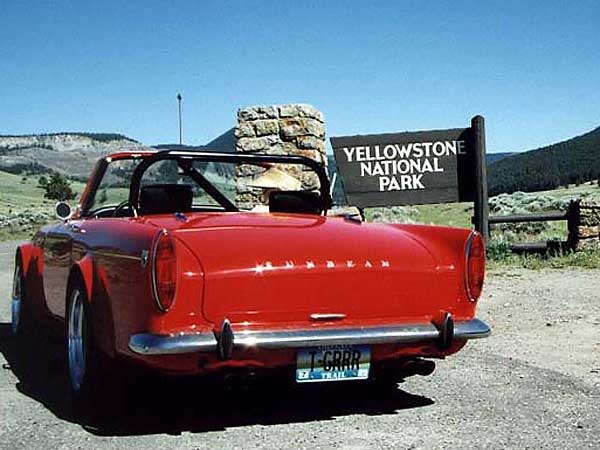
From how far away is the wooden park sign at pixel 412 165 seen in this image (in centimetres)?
1281

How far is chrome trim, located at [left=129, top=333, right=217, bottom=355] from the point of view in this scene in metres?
4.16

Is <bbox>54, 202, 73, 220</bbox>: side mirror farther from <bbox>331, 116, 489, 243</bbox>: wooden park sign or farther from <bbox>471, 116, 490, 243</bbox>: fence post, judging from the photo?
<bbox>471, 116, 490, 243</bbox>: fence post

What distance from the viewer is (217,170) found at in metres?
6.33

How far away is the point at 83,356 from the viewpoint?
16.8ft

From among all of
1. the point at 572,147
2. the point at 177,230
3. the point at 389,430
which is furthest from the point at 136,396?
the point at 572,147

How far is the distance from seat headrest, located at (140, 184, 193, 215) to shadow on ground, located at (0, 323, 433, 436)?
995 millimetres

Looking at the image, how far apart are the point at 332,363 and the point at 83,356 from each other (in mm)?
1479

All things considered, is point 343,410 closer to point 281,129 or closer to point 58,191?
point 281,129

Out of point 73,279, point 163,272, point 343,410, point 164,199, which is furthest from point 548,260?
point 163,272

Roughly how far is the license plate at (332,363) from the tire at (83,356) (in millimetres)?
1028

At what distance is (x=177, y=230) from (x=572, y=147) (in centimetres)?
7127

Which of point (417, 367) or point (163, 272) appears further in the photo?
point (417, 367)


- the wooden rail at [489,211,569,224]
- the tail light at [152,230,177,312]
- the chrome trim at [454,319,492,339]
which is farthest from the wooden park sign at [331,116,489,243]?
the tail light at [152,230,177,312]

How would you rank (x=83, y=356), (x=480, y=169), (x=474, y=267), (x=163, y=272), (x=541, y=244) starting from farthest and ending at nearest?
(x=541, y=244) < (x=480, y=169) < (x=83, y=356) < (x=474, y=267) < (x=163, y=272)
